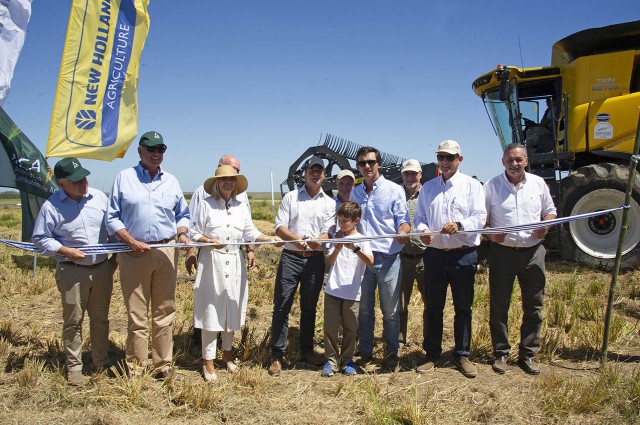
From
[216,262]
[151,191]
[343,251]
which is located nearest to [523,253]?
[343,251]

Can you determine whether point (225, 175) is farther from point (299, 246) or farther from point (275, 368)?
point (275, 368)

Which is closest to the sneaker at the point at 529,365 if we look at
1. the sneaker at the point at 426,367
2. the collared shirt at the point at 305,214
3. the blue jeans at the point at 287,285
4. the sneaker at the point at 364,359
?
the sneaker at the point at 426,367

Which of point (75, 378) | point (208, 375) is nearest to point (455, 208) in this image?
point (208, 375)

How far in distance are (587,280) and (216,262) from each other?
5817mm

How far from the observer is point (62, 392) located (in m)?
3.74

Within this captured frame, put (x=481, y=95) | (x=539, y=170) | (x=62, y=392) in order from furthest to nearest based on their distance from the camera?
(x=481, y=95) < (x=539, y=170) < (x=62, y=392)

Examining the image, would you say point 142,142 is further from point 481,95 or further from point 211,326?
point 481,95

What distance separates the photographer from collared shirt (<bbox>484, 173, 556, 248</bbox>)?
4184 millimetres

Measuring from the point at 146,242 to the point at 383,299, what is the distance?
2074 millimetres

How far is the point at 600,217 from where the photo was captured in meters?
8.04

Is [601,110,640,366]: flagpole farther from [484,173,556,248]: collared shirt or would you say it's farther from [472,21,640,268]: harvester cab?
[472,21,640,268]: harvester cab

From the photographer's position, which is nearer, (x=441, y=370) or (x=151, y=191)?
(x=151, y=191)

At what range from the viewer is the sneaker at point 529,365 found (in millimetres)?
4203

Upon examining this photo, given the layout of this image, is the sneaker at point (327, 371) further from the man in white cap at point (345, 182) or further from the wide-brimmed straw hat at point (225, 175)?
the wide-brimmed straw hat at point (225, 175)
